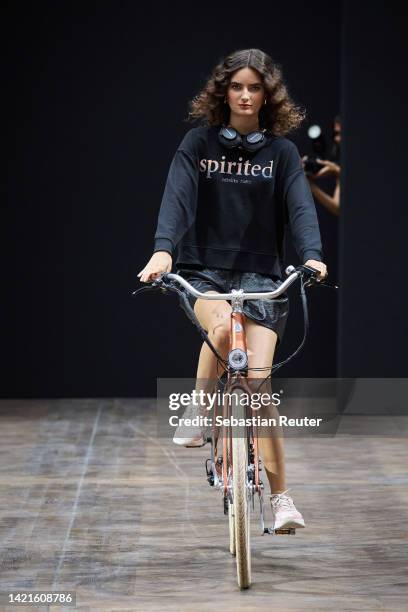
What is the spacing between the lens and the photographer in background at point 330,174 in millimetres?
6711

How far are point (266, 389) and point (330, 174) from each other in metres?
3.60

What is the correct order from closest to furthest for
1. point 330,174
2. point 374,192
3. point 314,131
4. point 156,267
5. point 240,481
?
point 240,481 < point 156,267 < point 374,192 < point 314,131 < point 330,174

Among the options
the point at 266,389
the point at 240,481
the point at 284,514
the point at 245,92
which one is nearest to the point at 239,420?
the point at 240,481

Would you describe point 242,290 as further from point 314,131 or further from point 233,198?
point 314,131

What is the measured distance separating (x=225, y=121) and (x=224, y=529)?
138 centimetres

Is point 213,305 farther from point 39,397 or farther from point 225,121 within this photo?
point 39,397

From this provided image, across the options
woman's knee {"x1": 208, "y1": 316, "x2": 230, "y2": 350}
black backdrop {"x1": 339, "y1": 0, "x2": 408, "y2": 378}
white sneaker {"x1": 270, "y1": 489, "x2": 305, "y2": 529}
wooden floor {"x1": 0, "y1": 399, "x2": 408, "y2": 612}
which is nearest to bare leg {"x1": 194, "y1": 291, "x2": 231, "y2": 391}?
woman's knee {"x1": 208, "y1": 316, "x2": 230, "y2": 350}

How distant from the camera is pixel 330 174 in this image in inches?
271

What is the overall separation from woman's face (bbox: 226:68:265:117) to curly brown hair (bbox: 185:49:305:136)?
17 mm

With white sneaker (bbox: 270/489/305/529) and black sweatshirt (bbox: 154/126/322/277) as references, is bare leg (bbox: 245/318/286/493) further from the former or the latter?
black sweatshirt (bbox: 154/126/322/277)

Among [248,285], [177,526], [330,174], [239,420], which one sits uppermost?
[330,174]

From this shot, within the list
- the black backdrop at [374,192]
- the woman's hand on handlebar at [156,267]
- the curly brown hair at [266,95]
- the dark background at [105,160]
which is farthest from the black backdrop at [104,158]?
the woman's hand on handlebar at [156,267]

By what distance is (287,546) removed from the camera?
3836 millimetres

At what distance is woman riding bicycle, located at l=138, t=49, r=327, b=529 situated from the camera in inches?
138
